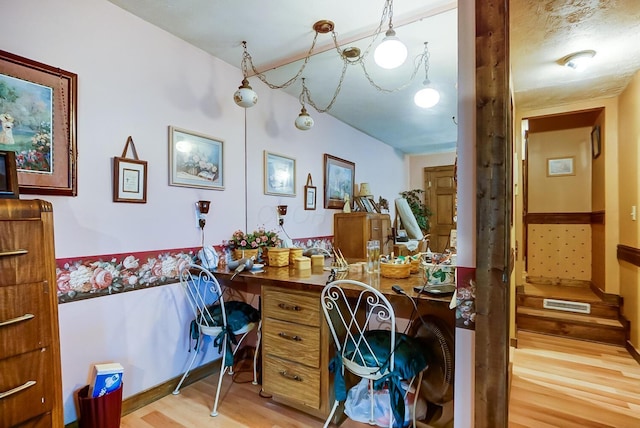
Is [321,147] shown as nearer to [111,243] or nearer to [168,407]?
[111,243]

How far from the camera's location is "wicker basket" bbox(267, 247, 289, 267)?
2345mm

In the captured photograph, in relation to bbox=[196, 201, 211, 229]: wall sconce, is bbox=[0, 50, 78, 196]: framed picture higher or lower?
higher

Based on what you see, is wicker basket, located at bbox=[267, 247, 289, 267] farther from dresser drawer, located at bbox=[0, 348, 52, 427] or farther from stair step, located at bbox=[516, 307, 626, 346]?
stair step, located at bbox=[516, 307, 626, 346]

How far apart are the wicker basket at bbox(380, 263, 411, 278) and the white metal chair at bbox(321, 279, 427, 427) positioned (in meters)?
0.24

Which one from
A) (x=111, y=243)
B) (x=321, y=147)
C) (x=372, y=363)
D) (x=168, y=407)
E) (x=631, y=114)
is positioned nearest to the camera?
(x=372, y=363)

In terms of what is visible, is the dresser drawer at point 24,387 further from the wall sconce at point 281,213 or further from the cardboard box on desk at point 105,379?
the wall sconce at point 281,213

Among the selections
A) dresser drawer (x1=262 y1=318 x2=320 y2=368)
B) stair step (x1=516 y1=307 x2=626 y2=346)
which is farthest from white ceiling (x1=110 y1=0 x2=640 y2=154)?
stair step (x1=516 y1=307 x2=626 y2=346)

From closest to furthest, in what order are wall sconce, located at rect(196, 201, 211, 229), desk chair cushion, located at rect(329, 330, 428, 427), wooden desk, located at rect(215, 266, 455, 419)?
desk chair cushion, located at rect(329, 330, 428, 427) → wooden desk, located at rect(215, 266, 455, 419) → wall sconce, located at rect(196, 201, 211, 229)

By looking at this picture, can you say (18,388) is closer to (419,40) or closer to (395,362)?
(395,362)

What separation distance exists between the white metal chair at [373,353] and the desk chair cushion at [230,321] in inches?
25.6

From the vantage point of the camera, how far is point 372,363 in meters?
1.46

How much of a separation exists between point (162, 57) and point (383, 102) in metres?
1.84

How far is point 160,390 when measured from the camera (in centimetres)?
197

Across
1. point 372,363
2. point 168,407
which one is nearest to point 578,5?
point 372,363
